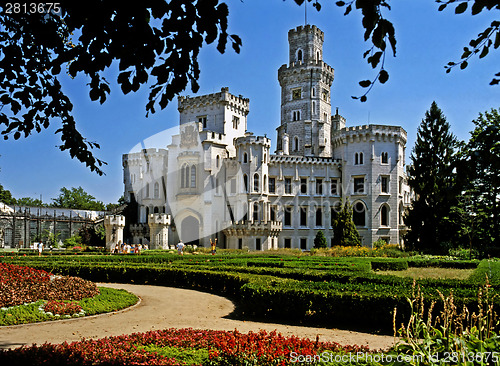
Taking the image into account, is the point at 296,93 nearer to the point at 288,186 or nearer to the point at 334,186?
the point at 288,186

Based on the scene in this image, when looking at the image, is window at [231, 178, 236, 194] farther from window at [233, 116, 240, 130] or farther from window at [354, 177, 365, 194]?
window at [354, 177, 365, 194]

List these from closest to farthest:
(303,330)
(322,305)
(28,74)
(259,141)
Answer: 1. (28,74)
2. (303,330)
3. (322,305)
4. (259,141)

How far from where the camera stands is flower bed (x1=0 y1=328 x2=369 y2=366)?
19.8 ft

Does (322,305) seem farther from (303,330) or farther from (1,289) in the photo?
(1,289)

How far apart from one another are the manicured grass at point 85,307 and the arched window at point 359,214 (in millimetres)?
35598

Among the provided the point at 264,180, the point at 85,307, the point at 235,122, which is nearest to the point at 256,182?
the point at 264,180

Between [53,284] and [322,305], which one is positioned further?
[53,284]

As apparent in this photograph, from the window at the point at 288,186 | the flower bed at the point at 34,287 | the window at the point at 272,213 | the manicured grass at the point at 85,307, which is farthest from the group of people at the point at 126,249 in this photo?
the manicured grass at the point at 85,307

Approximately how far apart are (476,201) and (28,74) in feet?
141

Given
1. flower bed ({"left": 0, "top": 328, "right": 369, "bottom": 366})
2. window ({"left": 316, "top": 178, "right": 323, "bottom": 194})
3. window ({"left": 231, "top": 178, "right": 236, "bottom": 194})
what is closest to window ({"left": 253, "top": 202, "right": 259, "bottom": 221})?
window ({"left": 231, "top": 178, "right": 236, "bottom": 194})

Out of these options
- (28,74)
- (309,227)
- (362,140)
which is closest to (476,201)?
(362,140)

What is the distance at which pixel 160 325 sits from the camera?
38.1 ft

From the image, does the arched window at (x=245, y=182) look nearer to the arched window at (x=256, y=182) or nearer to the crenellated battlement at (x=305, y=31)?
the arched window at (x=256, y=182)

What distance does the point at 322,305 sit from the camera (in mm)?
11750
